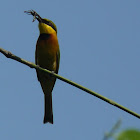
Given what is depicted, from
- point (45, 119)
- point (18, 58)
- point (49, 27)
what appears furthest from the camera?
point (49, 27)

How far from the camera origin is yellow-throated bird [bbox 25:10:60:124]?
18.5ft

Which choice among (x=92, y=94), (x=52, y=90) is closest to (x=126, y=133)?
(x=92, y=94)

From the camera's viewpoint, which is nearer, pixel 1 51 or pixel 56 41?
pixel 1 51

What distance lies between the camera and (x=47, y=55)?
18.5 feet

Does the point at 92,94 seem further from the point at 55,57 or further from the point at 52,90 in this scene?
the point at 52,90

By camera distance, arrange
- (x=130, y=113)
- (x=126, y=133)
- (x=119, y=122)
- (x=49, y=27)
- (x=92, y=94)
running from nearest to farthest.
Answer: (x=126, y=133), (x=119, y=122), (x=130, y=113), (x=92, y=94), (x=49, y=27)

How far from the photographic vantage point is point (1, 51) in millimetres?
2115

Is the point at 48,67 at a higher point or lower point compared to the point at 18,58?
higher

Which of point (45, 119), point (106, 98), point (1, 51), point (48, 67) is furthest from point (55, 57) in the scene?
point (106, 98)

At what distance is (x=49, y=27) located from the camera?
6043 mm

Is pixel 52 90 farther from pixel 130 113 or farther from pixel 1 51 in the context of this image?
pixel 130 113

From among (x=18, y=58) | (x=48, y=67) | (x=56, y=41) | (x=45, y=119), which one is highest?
(x=56, y=41)

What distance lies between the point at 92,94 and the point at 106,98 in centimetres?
10

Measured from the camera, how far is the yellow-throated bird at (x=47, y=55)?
5.64 meters
